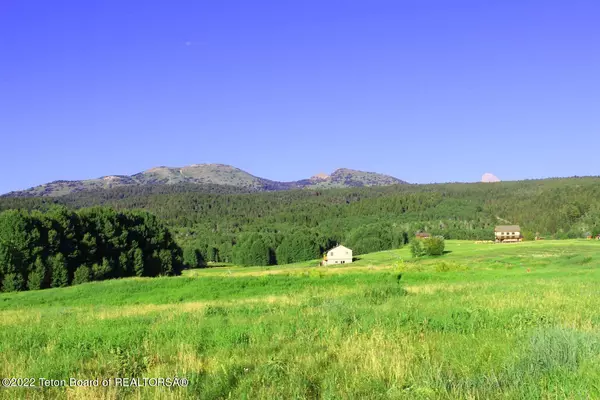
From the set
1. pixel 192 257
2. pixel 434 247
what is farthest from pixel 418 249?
pixel 192 257

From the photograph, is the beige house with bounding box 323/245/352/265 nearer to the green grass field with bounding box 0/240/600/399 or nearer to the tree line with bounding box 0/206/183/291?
the tree line with bounding box 0/206/183/291

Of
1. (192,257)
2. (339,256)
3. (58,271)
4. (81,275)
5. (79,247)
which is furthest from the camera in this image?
(192,257)

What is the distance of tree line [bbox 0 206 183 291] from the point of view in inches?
2598

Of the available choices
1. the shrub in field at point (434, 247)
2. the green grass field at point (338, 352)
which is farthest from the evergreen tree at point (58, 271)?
the shrub in field at point (434, 247)

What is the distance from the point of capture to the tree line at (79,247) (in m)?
66.0

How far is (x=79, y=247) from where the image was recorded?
77312 millimetres

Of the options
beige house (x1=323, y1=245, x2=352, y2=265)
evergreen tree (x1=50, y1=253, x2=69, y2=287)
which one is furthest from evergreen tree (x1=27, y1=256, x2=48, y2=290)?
beige house (x1=323, y1=245, x2=352, y2=265)

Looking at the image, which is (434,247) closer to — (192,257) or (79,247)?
(79,247)

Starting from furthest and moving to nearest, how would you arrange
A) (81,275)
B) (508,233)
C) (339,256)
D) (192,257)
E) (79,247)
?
(508,233) < (192,257) < (339,256) < (79,247) < (81,275)

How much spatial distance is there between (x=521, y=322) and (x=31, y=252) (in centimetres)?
7324

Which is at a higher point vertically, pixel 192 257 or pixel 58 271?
pixel 58 271

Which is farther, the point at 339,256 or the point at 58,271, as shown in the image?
the point at 339,256

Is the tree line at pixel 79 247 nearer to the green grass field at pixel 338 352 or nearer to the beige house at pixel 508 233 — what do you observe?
the green grass field at pixel 338 352

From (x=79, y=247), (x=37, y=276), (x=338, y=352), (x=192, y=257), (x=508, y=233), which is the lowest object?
(x=192, y=257)
